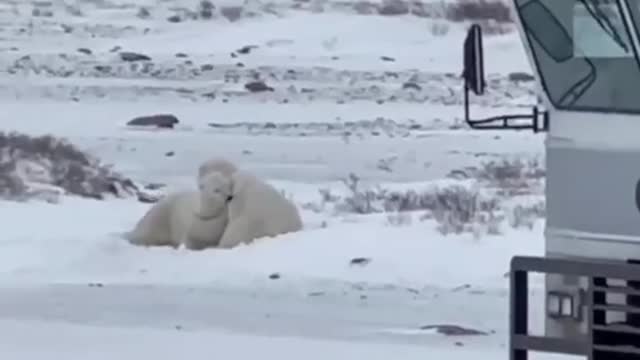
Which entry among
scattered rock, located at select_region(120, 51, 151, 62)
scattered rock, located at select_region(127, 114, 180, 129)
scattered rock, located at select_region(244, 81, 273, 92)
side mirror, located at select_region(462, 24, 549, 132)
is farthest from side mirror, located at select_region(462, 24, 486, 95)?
scattered rock, located at select_region(120, 51, 151, 62)

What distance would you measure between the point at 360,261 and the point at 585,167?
7616 mm

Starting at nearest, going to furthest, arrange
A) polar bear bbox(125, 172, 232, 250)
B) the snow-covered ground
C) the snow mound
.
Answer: the snow-covered ground, polar bear bbox(125, 172, 232, 250), the snow mound

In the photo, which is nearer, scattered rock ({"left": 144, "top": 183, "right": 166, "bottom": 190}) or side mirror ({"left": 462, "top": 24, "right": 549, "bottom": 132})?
side mirror ({"left": 462, "top": 24, "right": 549, "bottom": 132})

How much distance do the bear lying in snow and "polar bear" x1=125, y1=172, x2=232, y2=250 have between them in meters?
0.08

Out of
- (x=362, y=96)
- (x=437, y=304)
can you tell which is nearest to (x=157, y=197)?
(x=437, y=304)

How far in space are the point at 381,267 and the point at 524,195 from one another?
5628 mm

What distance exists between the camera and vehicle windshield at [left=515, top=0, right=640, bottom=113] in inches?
350

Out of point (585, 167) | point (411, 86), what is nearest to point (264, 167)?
point (411, 86)

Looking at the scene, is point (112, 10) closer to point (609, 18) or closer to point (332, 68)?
point (332, 68)

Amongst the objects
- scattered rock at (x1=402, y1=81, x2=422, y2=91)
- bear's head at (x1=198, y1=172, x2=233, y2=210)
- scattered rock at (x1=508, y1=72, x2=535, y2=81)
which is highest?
bear's head at (x1=198, y1=172, x2=233, y2=210)

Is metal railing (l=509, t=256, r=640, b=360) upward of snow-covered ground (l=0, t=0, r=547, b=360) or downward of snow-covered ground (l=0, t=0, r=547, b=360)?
upward

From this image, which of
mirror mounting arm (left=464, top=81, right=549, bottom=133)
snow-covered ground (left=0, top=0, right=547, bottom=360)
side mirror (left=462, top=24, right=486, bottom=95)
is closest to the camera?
side mirror (left=462, top=24, right=486, bottom=95)

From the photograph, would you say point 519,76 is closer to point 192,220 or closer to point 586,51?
point 192,220

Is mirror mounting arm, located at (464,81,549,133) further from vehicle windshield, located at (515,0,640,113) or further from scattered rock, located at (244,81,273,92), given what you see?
scattered rock, located at (244,81,273,92)
